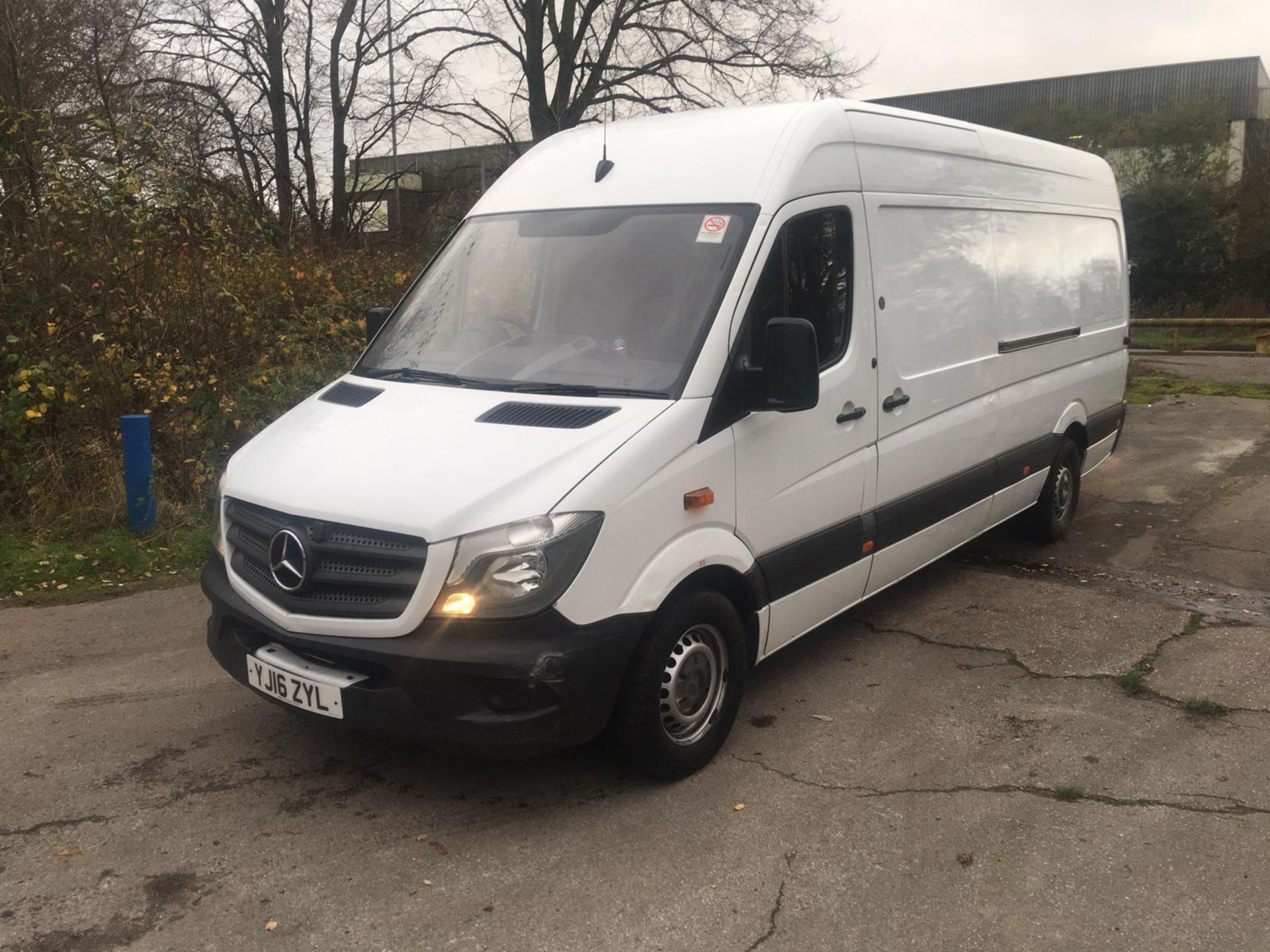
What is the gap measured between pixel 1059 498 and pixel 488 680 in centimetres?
507

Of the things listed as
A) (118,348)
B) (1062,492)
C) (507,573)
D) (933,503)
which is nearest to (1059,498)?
(1062,492)

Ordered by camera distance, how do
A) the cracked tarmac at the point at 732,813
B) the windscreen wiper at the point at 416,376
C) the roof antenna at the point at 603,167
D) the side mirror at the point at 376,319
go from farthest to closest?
1. the side mirror at the point at 376,319
2. the roof antenna at the point at 603,167
3. the windscreen wiper at the point at 416,376
4. the cracked tarmac at the point at 732,813

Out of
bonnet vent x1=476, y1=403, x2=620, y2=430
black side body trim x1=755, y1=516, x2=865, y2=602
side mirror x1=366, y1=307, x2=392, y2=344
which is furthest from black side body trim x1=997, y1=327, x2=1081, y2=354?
side mirror x1=366, y1=307, x2=392, y2=344

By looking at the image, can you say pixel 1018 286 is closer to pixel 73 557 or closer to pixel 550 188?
pixel 550 188

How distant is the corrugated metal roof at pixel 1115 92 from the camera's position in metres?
40.7

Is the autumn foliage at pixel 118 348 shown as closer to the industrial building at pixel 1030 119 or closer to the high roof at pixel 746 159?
the high roof at pixel 746 159

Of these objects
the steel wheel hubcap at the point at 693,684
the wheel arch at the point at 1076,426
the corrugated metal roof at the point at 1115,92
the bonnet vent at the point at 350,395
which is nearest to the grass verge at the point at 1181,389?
the wheel arch at the point at 1076,426

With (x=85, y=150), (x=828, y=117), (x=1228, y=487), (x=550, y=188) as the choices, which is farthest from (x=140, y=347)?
(x=1228, y=487)

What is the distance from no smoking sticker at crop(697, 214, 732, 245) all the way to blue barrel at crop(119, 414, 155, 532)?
4486 millimetres

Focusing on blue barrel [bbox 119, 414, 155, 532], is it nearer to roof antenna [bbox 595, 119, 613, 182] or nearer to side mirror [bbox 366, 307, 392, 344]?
side mirror [bbox 366, 307, 392, 344]

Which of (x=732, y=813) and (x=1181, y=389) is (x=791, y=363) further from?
(x=1181, y=389)

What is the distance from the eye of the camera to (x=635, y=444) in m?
3.60

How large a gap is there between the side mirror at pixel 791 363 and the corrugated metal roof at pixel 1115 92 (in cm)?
3808

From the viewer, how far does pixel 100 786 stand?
13.0 ft
